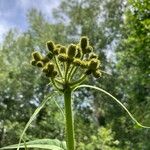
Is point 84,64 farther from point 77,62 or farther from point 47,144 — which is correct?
point 47,144

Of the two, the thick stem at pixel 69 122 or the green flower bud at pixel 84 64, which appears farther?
the green flower bud at pixel 84 64

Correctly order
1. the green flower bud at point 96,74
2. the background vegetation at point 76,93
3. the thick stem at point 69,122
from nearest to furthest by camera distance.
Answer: the thick stem at point 69,122, the green flower bud at point 96,74, the background vegetation at point 76,93

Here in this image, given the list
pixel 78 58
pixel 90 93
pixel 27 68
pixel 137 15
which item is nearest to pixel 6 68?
pixel 27 68

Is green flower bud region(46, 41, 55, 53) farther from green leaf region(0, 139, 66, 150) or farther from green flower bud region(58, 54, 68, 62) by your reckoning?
green leaf region(0, 139, 66, 150)

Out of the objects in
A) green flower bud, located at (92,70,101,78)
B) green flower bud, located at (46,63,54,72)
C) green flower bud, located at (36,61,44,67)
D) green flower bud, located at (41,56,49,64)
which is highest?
green flower bud, located at (41,56,49,64)

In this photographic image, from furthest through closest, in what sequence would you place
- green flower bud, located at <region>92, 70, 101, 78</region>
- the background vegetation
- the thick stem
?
the background vegetation, green flower bud, located at <region>92, 70, 101, 78</region>, the thick stem

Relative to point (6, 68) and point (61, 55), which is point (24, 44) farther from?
point (61, 55)

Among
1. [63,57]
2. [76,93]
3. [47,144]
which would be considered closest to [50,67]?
[63,57]

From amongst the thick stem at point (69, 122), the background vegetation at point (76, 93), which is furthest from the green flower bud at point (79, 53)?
the background vegetation at point (76, 93)

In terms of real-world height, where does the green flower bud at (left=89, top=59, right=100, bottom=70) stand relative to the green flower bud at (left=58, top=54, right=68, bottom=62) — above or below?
below

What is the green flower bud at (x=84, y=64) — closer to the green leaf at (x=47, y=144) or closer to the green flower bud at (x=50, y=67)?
the green flower bud at (x=50, y=67)

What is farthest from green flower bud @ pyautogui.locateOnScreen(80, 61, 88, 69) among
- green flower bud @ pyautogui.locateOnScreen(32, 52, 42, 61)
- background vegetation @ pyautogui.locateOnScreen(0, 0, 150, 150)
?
background vegetation @ pyautogui.locateOnScreen(0, 0, 150, 150)

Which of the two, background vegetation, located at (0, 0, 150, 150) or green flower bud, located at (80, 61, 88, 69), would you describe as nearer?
green flower bud, located at (80, 61, 88, 69)
